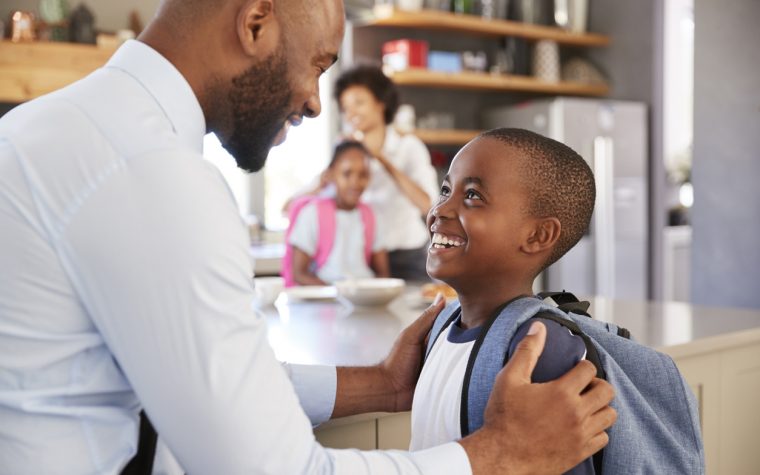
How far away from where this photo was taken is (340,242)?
3.29m

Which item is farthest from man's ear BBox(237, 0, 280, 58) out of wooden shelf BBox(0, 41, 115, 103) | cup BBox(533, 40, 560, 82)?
cup BBox(533, 40, 560, 82)

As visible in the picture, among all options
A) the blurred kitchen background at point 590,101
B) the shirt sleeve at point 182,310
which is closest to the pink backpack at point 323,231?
the blurred kitchen background at point 590,101

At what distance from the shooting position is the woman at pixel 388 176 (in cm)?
353

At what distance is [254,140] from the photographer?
3.54 ft

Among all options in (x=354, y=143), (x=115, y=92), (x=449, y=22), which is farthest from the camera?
(x=449, y=22)

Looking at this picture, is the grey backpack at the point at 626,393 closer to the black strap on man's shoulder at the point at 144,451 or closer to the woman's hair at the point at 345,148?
the black strap on man's shoulder at the point at 144,451

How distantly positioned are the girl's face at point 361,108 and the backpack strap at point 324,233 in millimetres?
472

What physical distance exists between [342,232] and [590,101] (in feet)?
8.76

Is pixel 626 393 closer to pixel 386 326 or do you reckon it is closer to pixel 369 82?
pixel 386 326

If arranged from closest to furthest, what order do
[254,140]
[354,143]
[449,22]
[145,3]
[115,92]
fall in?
[115,92] → [254,140] → [354,143] → [145,3] → [449,22]

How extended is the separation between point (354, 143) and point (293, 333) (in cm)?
167

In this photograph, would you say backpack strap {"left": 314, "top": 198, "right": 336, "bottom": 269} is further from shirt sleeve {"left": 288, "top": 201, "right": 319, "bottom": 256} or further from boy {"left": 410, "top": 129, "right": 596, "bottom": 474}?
boy {"left": 410, "top": 129, "right": 596, "bottom": 474}

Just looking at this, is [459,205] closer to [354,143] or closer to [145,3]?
[354,143]

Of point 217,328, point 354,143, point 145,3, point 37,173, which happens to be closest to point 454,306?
point 217,328
